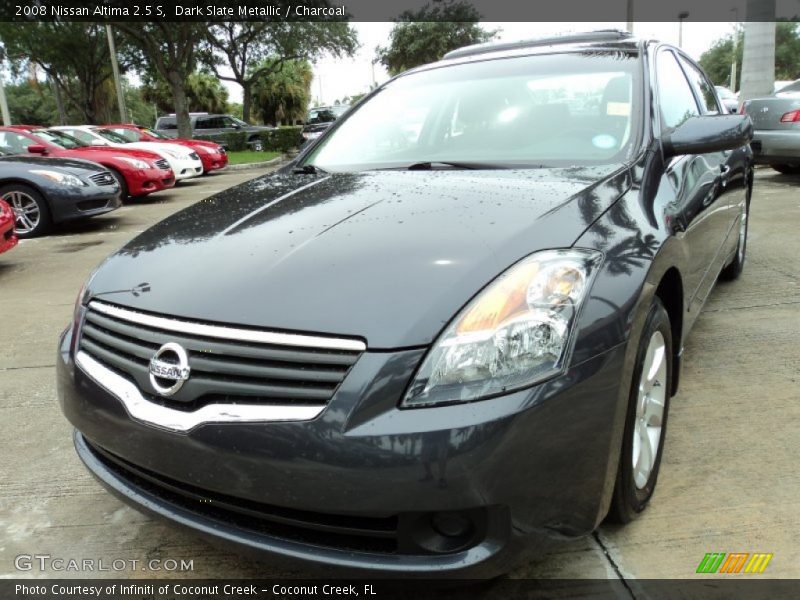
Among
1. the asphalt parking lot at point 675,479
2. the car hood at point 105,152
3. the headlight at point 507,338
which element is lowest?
the asphalt parking lot at point 675,479

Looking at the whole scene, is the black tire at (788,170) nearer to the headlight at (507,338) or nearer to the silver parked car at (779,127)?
the silver parked car at (779,127)

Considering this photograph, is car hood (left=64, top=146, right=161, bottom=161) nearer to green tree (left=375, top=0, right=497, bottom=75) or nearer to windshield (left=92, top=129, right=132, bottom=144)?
windshield (left=92, top=129, right=132, bottom=144)

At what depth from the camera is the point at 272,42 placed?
30.0 metres

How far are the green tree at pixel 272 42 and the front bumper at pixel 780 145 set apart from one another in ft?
74.5

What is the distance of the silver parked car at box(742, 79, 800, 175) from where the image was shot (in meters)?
8.59

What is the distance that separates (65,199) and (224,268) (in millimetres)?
7163

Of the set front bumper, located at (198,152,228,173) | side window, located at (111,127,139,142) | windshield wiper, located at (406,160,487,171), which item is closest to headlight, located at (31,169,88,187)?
side window, located at (111,127,139,142)

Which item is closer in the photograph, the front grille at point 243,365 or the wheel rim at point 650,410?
the front grille at point 243,365

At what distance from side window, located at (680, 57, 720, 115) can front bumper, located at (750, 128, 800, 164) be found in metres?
5.02

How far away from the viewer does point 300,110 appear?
157 ft

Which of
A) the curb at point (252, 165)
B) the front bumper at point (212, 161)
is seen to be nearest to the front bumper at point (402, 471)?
the front bumper at point (212, 161)

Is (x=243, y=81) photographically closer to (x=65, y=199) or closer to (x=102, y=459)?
(x=65, y=199)

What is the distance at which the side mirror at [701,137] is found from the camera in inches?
91.4

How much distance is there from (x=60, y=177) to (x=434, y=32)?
32.6m
